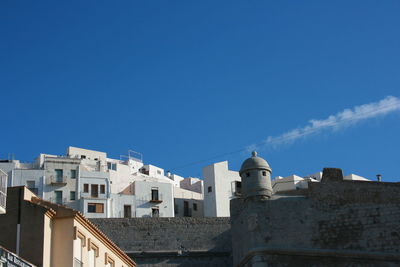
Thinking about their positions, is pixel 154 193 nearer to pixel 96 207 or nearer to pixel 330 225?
pixel 96 207

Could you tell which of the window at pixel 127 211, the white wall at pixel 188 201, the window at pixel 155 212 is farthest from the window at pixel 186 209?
the window at pixel 127 211

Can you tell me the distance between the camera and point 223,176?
4969 cm

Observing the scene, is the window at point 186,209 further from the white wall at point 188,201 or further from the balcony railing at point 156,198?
the balcony railing at point 156,198

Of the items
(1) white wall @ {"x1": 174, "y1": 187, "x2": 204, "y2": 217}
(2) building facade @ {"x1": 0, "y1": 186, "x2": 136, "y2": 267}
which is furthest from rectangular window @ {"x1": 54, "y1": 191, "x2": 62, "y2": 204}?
(2) building facade @ {"x1": 0, "y1": 186, "x2": 136, "y2": 267}

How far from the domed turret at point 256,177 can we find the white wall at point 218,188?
22978mm

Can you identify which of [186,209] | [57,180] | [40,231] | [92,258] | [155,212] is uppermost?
[57,180]

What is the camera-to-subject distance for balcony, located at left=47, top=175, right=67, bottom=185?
45.3 metres

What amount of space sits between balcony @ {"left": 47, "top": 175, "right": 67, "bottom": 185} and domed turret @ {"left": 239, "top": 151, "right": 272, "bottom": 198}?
2285 centimetres

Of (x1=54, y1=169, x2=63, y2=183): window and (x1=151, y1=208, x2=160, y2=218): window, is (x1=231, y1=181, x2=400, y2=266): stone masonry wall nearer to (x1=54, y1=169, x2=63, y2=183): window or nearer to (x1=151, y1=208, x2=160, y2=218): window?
(x1=151, y1=208, x2=160, y2=218): window

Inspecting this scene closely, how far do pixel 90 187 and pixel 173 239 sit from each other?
15.8m

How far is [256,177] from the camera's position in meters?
24.9

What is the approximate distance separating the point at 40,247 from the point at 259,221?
11012 millimetres

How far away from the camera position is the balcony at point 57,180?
1783 inches

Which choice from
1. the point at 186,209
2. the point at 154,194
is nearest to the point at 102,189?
the point at 154,194
